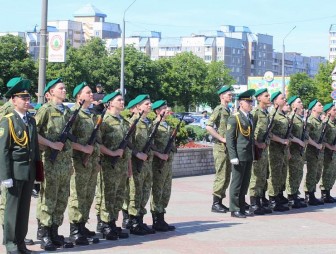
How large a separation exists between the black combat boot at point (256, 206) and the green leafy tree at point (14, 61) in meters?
39.7

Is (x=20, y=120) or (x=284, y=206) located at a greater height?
(x=20, y=120)

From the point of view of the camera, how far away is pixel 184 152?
17.6m

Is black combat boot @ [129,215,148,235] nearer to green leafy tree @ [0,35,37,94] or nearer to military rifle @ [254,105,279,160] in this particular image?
military rifle @ [254,105,279,160]

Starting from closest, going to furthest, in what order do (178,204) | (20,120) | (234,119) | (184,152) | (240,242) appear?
(20,120) → (240,242) → (234,119) → (178,204) → (184,152)

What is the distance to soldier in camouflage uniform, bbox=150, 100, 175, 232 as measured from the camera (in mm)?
9992

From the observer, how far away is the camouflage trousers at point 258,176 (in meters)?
12.0

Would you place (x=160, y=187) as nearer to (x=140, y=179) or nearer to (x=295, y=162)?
(x=140, y=179)

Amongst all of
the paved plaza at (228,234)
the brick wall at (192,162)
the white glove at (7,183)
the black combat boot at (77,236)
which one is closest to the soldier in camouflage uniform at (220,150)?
the paved plaza at (228,234)

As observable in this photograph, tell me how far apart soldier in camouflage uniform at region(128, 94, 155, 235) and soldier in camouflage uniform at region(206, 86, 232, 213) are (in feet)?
7.08

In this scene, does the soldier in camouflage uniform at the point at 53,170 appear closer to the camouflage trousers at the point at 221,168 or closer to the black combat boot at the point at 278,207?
the camouflage trousers at the point at 221,168

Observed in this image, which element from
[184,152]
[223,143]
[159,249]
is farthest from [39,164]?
[184,152]

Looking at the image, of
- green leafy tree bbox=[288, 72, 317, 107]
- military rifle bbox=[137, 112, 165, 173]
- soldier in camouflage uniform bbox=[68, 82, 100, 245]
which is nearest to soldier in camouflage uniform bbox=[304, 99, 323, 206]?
military rifle bbox=[137, 112, 165, 173]

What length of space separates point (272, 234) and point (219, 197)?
6.86 feet

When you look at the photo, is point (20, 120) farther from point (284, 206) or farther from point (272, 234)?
point (284, 206)
